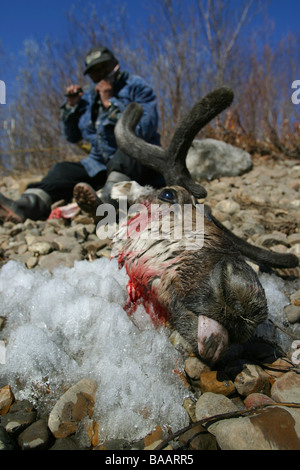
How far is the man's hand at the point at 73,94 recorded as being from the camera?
16.2ft

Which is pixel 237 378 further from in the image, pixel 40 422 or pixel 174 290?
pixel 40 422

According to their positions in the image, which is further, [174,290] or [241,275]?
[174,290]

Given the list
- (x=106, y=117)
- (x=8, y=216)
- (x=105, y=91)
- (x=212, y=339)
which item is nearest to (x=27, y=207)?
(x=8, y=216)

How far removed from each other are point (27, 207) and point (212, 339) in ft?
12.1

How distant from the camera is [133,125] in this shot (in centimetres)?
317

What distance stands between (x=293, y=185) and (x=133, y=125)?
3371 millimetres

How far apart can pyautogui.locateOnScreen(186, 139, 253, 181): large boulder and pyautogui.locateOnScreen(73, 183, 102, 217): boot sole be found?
2993 millimetres

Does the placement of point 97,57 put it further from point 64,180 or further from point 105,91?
point 64,180

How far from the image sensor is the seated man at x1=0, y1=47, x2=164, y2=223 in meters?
4.37

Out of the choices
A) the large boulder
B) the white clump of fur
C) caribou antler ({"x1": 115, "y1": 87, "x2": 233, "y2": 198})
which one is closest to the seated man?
caribou antler ({"x1": 115, "y1": 87, "x2": 233, "y2": 198})
